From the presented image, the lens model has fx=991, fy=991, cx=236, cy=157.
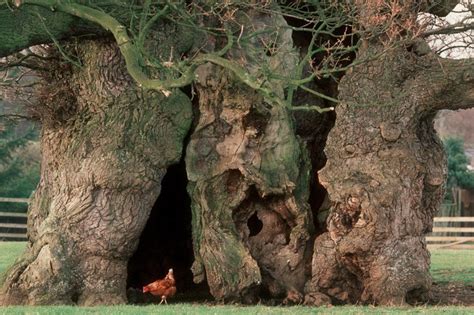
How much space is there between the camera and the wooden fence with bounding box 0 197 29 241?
35.6 metres

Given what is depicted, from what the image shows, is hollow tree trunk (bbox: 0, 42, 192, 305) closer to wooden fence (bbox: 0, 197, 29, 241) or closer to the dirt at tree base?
the dirt at tree base

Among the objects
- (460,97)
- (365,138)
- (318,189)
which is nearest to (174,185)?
(318,189)

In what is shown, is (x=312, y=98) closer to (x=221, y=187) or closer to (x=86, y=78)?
(x=221, y=187)

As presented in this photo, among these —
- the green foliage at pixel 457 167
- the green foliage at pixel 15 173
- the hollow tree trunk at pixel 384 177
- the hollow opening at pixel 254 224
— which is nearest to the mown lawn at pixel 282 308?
the hollow tree trunk at pixel 384 177

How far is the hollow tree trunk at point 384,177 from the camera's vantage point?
1459 cm

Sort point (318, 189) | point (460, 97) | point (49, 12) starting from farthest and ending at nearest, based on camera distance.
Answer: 1. point (318, 189)
2. point (460, 97)
3. point (49, 12)

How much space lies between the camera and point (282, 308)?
1305 centimetres

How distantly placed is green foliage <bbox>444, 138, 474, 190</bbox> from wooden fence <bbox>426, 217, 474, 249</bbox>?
2.36 meters

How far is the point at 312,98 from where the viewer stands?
56.8 feet

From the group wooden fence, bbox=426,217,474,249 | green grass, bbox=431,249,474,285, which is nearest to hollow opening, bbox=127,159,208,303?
green grass, bbox=431,249,474,285

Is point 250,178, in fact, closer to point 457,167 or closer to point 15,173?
point 15,173

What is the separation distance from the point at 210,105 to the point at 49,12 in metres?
3.19

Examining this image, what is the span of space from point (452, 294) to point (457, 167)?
82.9 ft

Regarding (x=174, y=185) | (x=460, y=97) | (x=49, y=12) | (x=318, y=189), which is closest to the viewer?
(x=49, y=12)
